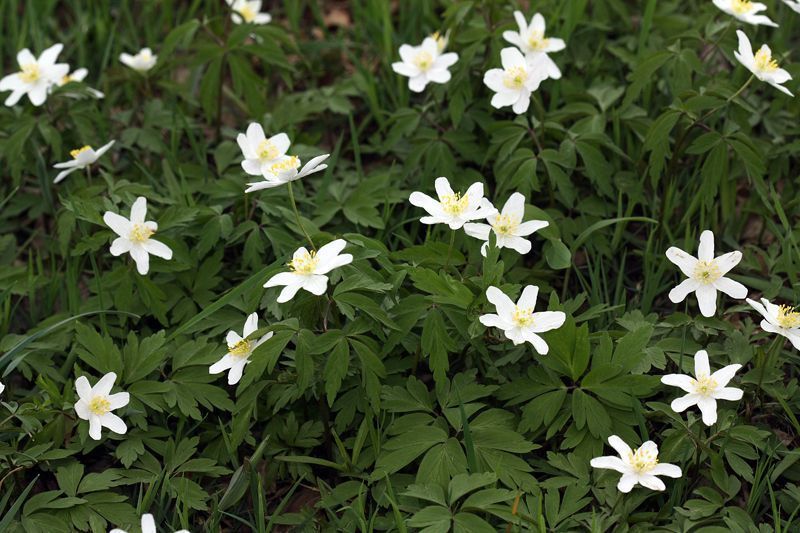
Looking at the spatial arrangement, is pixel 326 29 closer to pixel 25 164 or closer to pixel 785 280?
pixel 25 164

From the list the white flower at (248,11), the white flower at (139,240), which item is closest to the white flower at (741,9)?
the white flower at (248,11)

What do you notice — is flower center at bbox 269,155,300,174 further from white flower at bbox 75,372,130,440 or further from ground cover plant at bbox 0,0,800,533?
white flower at bbox 75,372,130,440

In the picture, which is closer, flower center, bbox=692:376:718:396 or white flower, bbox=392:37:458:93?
flower center, bbox=692:376:718:396

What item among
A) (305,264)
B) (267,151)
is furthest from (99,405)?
(267,151)

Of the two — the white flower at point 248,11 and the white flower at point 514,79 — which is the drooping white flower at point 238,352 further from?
the white flower at point 248,11

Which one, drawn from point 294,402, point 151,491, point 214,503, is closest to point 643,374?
point 294,402

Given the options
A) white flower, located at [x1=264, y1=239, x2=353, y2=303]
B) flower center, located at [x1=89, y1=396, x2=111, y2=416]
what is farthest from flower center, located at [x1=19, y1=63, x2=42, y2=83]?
white flower, located at [x1=264, y1=239, x2=353, y2=303]

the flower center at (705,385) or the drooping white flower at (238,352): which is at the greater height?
the flower center at (705,385)
